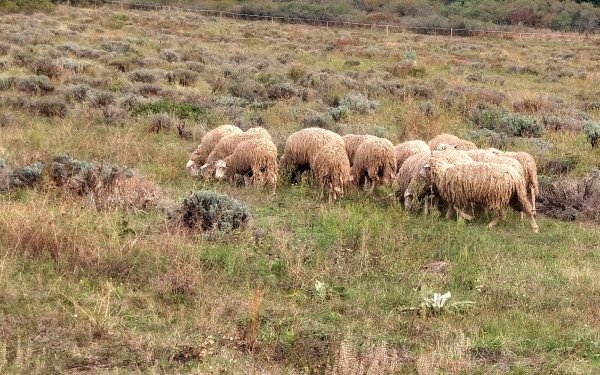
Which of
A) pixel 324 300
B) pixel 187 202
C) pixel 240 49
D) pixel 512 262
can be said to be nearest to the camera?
pixel 324 300

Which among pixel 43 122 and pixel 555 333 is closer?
pixel 555 333

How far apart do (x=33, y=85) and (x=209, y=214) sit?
383 inches

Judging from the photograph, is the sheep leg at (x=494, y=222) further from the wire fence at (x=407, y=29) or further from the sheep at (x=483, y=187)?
the wire fence at (x=407, y=29)

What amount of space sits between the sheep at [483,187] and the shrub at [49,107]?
8.16m

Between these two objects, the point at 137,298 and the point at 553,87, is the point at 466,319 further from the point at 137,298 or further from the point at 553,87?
the point at 553,87

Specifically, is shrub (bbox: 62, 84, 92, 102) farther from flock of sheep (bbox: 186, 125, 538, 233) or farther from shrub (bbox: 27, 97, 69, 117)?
flock of sheep (bbox: 186, 125, 538, 233)

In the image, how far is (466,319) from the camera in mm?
5480

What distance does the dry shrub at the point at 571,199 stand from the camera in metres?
9.09

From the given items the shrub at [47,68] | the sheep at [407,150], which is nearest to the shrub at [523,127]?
the sheep at [407,150]

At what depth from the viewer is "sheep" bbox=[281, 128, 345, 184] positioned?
387 inches

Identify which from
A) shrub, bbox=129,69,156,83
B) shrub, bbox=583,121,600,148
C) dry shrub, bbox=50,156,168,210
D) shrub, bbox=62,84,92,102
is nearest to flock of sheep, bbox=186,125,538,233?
dry shrub, bbox=50,156,168,210

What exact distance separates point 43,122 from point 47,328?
8757mm

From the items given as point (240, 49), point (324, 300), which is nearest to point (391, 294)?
point (324, 300)

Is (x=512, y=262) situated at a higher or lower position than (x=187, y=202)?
lower
